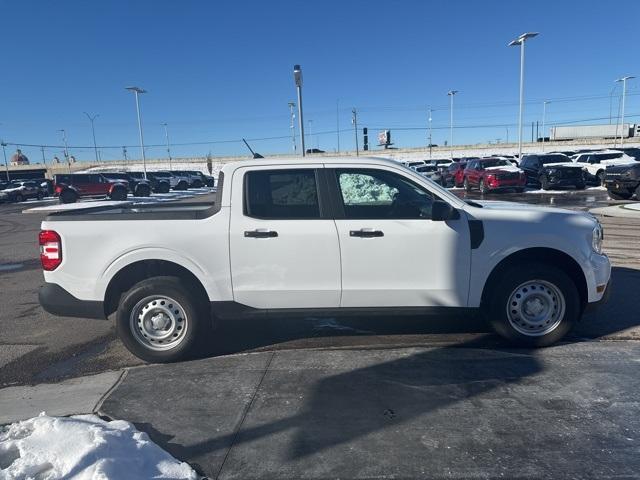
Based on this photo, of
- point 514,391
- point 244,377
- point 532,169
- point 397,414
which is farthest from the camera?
point 532,169

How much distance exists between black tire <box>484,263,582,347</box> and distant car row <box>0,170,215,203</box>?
1261 inches

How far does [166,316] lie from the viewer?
4.52 meters

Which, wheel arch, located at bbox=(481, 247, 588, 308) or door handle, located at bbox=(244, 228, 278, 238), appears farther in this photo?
wheel arch, located at bbox=(481, 247, 588, 308)

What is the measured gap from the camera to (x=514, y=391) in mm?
3723

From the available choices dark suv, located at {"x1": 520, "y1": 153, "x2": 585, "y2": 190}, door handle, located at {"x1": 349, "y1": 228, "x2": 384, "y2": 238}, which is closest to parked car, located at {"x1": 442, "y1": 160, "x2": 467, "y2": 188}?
dark suv, located at {"x1": 520, "y1": 153, "x2": 585, "y2": 190}

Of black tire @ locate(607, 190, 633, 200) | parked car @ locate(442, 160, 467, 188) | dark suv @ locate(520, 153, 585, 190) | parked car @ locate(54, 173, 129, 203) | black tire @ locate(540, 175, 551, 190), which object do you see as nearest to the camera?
black tire @ locate(607, 190, 633, 200)

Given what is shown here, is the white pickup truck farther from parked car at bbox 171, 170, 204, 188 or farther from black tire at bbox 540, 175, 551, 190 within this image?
parked car at bbox 171, 170, 204, 188

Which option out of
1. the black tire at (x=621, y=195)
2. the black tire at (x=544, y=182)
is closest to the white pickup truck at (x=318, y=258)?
the black tire at (x=621, y=195)

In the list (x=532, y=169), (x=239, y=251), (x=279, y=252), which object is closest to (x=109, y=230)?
(x=239, y=251)

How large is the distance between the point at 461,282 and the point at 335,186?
1423mm

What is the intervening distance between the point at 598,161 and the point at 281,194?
2868cm

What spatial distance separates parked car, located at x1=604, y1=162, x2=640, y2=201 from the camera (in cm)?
1727

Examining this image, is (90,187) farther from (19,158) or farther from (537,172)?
(19,158)

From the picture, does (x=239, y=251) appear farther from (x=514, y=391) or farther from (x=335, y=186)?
(x=514, y=391)
